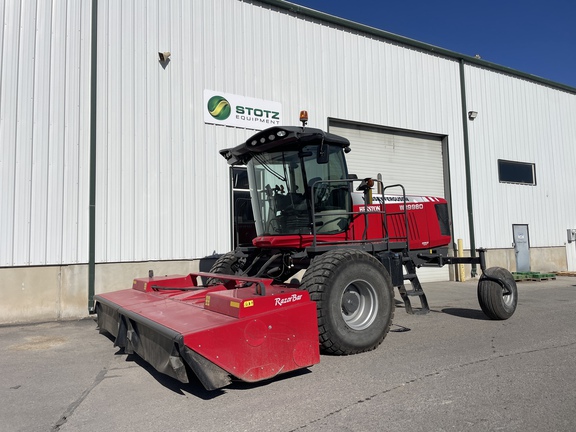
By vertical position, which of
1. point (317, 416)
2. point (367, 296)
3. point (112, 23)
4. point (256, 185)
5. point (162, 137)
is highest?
point (112, 23)

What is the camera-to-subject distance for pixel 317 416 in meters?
3.61

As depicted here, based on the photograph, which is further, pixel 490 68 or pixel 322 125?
pixel 490 68

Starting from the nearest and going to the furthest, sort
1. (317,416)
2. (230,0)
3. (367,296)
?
(317,416), (367,296), (230,0)

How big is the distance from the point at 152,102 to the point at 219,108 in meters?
1.58

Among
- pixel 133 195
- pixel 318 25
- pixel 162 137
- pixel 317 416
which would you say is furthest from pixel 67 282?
pixel 318 25

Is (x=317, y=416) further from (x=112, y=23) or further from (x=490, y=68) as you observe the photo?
(x=490, y=68)

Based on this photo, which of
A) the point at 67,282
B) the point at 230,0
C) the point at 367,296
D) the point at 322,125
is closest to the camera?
the point at 367,296

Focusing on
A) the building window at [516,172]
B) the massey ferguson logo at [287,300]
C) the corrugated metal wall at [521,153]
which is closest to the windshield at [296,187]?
the massey ferguson logo at [287,300]

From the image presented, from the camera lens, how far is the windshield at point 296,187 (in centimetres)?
621

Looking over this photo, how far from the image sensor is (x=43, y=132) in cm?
888

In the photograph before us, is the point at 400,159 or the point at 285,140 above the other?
the point at 400,159

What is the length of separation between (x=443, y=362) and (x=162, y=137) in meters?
7.63

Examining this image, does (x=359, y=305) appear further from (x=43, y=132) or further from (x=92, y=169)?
(x=43, y=132)

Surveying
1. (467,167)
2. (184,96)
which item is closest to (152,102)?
(184,96)
